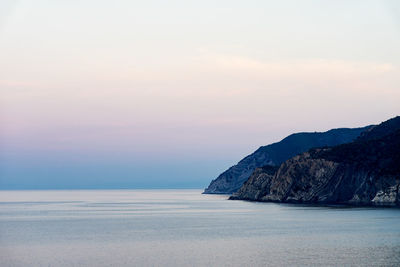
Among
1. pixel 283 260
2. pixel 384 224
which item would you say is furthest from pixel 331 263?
pixel 384 224

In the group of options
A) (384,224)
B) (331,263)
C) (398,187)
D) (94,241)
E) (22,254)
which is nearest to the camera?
(331,263)

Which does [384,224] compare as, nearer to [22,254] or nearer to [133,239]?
[133,239]

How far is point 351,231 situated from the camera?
112 meters

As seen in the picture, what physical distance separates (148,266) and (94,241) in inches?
1135

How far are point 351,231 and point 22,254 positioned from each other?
58320 millimetres

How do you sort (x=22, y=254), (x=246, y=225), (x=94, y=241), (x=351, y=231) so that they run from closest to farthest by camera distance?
(x=22, y=254) < (x=94, y=241) < (x=351, y=231) < (x=246, y=225)

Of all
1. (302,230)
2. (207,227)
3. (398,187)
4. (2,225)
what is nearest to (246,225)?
(207,227)

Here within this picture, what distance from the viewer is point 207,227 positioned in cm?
12925

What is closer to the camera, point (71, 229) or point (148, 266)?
point (148, 266)

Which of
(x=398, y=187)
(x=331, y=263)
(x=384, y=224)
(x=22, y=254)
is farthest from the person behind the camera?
(x=398, y=187)

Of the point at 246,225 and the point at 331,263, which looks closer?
the point at 331,263

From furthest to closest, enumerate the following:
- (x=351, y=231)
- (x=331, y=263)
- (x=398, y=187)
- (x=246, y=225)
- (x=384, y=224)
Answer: (x=398, y=187) → (x=246, y=225) → (x=384, y=224) → (x=351, y=231) → (x=331, y=263)

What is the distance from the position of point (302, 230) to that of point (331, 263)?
46.1 meters

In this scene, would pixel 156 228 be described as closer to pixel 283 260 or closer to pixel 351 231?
pixel 351 231
